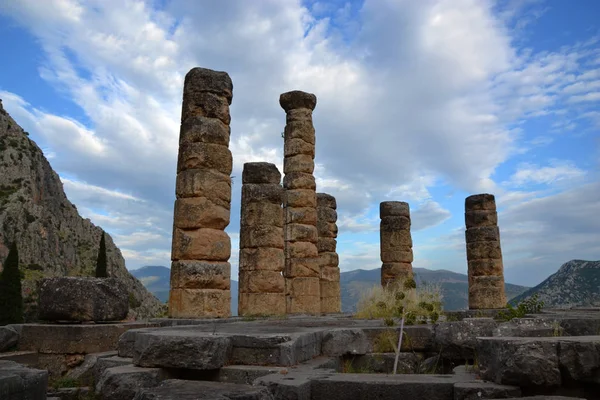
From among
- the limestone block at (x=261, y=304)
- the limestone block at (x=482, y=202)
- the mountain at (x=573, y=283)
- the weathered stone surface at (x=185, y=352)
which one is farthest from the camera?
the mountain at (x=573, y=283)

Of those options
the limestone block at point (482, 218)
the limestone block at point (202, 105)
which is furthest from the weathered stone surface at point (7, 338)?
the limestone block at point (482, 218)

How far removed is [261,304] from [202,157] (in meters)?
4.41

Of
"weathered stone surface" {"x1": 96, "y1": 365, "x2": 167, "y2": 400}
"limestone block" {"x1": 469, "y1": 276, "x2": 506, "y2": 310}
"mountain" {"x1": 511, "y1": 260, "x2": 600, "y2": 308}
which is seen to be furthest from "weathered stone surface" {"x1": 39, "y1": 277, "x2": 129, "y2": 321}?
"mountain" {"x1": 511, "y1": 260, "x2": 600, "y2": 308}

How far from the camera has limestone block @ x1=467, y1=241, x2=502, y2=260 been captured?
19344mm

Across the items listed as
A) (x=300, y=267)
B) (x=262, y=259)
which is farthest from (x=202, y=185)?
(x=300, y=267)

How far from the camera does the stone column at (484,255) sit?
19.1 m

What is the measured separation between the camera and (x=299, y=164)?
18094 millimetres

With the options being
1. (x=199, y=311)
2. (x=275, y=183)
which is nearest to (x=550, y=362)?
(x=199, y=311)

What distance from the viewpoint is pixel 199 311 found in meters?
10.8

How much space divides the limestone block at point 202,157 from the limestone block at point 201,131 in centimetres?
12

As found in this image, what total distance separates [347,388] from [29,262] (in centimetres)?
5191

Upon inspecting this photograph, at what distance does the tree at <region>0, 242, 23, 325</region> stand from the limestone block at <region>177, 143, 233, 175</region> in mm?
19674

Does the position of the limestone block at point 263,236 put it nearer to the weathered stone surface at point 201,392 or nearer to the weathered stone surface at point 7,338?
the weathered stone surface at point 7,338

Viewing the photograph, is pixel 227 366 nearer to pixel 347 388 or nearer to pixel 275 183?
pixel 347 388
